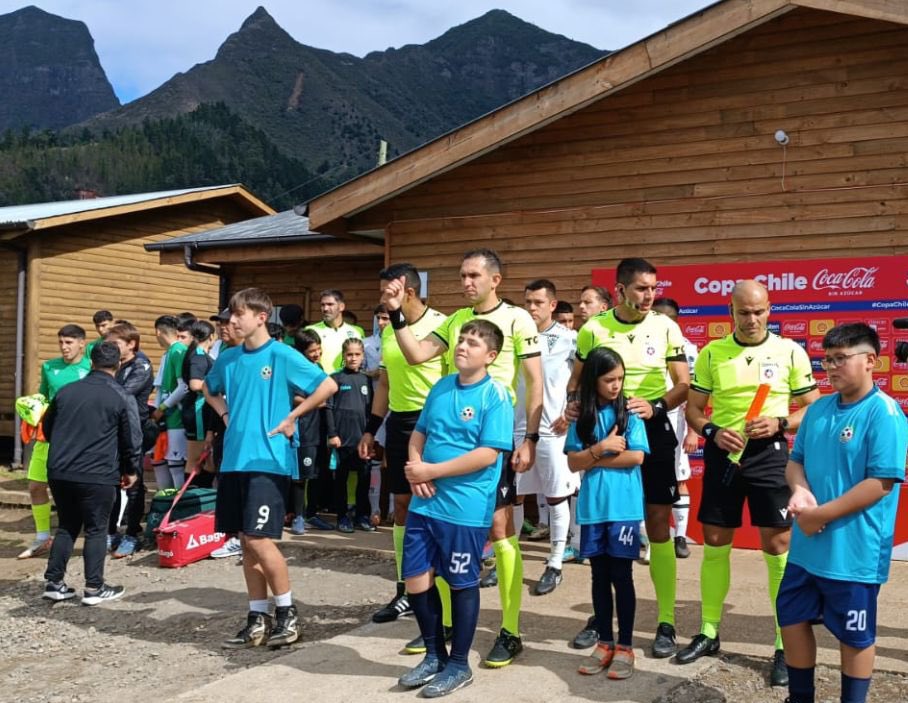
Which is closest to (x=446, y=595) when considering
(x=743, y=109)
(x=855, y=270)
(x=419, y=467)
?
(x=419, y=467)

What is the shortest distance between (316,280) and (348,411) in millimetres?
5827

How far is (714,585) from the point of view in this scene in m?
4.93

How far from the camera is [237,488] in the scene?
18.1ft

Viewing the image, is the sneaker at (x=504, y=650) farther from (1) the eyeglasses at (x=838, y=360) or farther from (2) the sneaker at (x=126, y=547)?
(2) the sneaker at (x=126, y=547)

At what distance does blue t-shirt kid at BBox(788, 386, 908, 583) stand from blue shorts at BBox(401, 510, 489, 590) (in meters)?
1.49

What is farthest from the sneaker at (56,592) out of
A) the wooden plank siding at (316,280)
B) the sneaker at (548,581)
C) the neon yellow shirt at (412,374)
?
the wooden plank siding at (316,280)

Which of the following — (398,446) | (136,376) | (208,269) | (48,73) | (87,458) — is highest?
(48,73)

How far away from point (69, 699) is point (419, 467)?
240 cm

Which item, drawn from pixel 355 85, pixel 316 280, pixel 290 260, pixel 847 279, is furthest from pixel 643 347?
pixel 355 85

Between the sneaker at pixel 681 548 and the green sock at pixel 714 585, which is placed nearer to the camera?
the green sock at pixel 714 585

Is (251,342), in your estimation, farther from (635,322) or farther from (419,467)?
(635,322)

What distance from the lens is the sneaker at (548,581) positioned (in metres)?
6.38

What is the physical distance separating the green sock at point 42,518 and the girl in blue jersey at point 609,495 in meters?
5.89

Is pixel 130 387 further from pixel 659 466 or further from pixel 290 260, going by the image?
pixel 290 260
